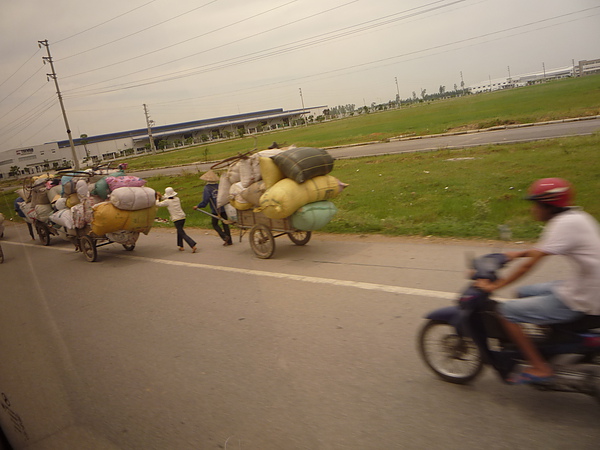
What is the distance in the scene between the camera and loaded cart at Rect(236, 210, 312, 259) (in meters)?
8.62

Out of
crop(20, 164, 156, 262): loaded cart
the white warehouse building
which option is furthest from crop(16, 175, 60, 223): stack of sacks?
the white warehouse building

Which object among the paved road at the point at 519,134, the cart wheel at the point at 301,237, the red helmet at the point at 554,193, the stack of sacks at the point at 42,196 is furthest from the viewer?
the paved road at the point at 519,134

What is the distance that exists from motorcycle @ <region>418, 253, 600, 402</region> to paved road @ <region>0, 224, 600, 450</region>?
0.59 feet

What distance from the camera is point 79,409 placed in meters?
4.25

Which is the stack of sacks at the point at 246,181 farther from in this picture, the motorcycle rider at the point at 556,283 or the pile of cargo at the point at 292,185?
the motorcycle rider at the point at 556,283

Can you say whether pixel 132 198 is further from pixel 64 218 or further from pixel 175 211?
pixel 64 218

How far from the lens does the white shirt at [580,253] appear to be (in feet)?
9.95

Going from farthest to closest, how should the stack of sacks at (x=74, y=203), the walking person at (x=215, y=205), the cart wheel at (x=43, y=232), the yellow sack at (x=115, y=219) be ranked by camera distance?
the cart wheel at (x=43, y=232) → the stack of sacks at (x=74, y=203) → the walking person at (x=215, y=205) → the yellow sack at (x=115, y=219)

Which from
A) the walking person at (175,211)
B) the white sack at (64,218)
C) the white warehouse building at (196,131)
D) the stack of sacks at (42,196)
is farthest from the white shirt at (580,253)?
the white warehouse building at (196,131)

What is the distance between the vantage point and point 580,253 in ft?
10.0

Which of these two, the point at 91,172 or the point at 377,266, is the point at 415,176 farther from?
the point at 91,172

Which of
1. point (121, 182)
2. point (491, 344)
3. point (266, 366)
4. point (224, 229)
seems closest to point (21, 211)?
point (121, 182)

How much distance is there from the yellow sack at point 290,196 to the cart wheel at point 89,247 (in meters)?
4.86

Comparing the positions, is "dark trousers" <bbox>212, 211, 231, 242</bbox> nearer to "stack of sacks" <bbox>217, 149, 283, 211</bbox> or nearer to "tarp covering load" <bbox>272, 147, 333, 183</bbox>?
"stack of sacks" <bbox>217, 149, 283, 211</bbox>
